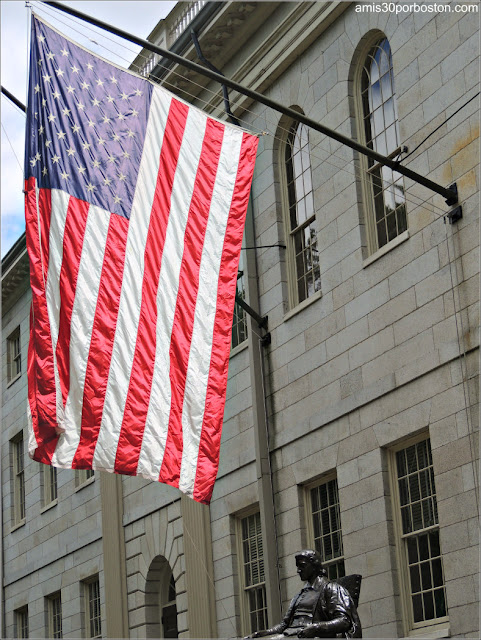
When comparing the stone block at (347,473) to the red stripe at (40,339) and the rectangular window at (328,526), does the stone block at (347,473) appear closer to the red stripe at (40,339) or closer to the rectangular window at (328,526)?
the rectangular window at (328,526)

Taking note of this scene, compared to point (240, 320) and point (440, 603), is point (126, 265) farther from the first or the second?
point (240, 320)

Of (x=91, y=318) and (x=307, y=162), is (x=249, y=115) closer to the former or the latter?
(x=307, y=162)

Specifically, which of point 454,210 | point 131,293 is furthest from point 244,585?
point 454,210

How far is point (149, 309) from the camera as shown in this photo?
13477 mm

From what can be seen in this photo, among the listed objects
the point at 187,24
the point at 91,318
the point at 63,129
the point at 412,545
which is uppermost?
the point at 187,24

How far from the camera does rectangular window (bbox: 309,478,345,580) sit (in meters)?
16.4

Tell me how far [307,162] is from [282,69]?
1750mm

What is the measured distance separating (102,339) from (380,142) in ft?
18.6

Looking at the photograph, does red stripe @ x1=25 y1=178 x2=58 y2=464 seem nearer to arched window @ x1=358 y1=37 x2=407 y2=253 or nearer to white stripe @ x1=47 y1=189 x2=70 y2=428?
white stripe @ x1=47 y1=189 x2=70 y2=428

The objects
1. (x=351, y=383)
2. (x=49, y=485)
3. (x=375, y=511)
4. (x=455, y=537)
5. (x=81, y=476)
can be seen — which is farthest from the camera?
(x=49, y=485)

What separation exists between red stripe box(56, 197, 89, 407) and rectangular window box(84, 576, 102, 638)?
11960 millimetres

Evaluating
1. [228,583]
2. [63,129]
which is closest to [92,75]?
[63,129]

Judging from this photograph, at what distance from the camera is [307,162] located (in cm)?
1836

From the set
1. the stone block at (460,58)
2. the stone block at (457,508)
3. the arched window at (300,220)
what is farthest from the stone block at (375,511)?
the stone block at (460,58)
